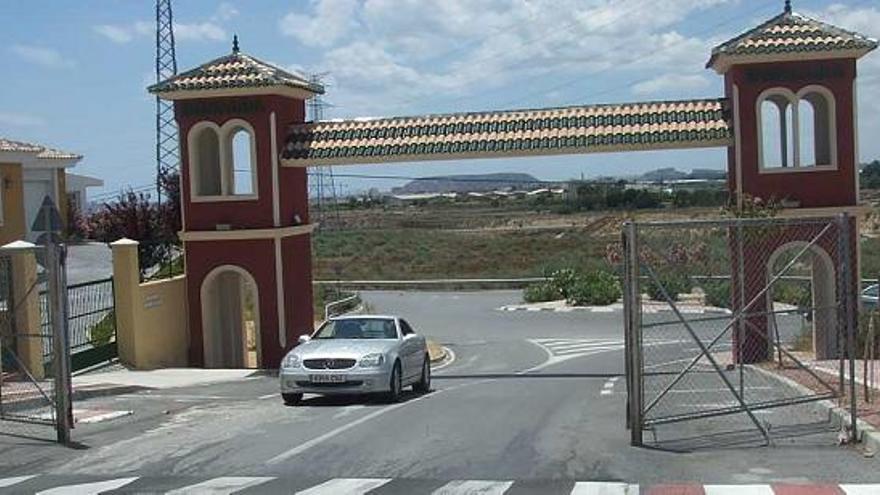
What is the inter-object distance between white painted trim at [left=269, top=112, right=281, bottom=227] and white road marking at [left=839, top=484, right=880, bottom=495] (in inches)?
789

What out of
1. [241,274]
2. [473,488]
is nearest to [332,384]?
[473,488]

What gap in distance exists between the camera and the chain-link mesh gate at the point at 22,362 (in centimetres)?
1541

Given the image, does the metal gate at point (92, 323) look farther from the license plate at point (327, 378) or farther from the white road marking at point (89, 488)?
the white road marking at point (89, 488)

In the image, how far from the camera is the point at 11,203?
93.3ft

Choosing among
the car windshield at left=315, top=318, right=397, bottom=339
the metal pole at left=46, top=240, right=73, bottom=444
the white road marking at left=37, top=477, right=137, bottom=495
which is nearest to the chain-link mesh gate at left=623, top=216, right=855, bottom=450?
the car windshield at left=315, top=318, right=397, bottom=339

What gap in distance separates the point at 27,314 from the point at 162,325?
6.40 metres

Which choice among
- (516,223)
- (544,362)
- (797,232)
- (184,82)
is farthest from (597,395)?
(516,223)

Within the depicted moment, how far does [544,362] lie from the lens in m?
32.0

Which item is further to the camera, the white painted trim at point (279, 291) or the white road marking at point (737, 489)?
the white painted trim at point (279, 291)

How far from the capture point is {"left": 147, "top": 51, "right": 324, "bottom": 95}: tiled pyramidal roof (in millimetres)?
27812

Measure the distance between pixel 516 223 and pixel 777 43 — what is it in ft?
282

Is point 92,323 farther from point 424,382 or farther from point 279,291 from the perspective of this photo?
point 424,382

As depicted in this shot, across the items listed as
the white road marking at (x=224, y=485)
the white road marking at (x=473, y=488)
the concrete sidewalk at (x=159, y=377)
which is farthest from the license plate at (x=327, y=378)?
the white road marking at (x=473, y=488)

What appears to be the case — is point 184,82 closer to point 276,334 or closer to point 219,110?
point 219,110
